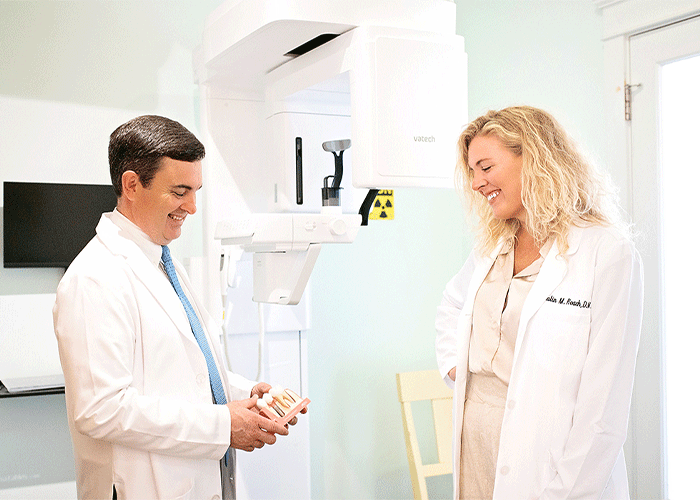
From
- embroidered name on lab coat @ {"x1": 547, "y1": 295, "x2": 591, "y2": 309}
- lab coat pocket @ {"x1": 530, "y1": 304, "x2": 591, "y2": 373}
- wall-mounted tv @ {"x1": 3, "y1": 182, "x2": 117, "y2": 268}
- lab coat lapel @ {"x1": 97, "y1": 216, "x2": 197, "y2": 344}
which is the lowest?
lab coat pocket @ {"x1": 530, "y1": 304, "x2": 591, "y2": 373}

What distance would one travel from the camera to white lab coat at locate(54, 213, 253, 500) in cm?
113

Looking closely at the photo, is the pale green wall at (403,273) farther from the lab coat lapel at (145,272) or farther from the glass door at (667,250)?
the lab coat lapel at (145,272)

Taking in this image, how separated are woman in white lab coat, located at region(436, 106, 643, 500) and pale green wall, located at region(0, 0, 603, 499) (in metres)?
0.64

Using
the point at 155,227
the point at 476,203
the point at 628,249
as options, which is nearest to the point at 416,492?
the point at 476,203

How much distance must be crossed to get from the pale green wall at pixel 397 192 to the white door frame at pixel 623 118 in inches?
2.3

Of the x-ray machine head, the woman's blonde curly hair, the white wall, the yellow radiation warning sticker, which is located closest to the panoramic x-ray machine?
the x-ray machine head

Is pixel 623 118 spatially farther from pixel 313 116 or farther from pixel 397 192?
pixel 313 116

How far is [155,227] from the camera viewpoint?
129cm

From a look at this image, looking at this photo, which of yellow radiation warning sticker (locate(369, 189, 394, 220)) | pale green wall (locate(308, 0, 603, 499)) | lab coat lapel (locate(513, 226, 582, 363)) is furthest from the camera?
yellow radiation warning sticker (locate(369, 189, 394, 220))

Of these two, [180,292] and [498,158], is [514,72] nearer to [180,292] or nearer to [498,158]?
[498,158]

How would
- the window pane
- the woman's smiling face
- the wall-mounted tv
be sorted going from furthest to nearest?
1. the window pane
2. the wall-mounted tv
3. the woman's smiling face

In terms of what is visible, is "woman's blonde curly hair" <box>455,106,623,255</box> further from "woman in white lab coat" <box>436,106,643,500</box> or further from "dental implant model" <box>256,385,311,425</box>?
"dental implant model" <box>256,385,311,425</box>

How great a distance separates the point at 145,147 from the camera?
4.01 ft

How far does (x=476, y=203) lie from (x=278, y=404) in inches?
29.2
